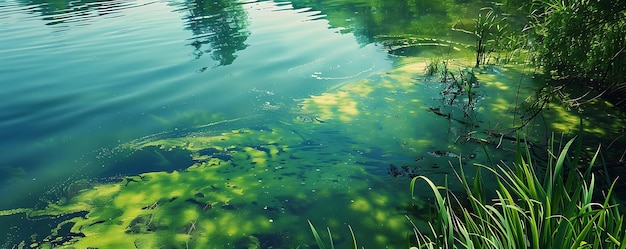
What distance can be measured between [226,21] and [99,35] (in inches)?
118

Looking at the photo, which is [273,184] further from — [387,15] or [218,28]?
[387,15]

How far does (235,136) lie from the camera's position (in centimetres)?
368

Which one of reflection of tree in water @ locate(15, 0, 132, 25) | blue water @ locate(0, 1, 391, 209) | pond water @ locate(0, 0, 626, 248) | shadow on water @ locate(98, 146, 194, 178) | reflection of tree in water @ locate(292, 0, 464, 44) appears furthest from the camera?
reflection of tree in water @ locate(15, 0, 132, 25)

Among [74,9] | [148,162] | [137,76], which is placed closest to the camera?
[148,162]

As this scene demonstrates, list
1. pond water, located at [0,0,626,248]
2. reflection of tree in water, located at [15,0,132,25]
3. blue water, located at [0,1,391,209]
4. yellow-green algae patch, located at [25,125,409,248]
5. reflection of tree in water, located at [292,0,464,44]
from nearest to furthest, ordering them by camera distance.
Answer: yellow-green algae patch, located at [25,125,409,248]
pond water, located at [0,0,626,248]
blue water, located at [0,1,391,209]
reflection of tree in water, located at [292,0,464,44]
reflection of tree in water, located at [15,0,132,25]

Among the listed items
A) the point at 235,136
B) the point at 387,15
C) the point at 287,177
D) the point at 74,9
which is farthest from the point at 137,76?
the point at 74,9

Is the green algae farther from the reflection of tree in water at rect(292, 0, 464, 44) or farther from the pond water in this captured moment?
the reflection of tree in water at rect(292, 0, 464, 44)

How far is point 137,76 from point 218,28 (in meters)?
4.05

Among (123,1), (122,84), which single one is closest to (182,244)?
(122,84)

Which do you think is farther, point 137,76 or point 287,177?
point 137,76

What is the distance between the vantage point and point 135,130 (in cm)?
393

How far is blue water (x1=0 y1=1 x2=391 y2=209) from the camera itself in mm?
3637

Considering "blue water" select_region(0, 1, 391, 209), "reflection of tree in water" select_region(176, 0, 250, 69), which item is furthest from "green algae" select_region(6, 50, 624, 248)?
"reflection of tree in water" select_region(176, 0, 250, 69)

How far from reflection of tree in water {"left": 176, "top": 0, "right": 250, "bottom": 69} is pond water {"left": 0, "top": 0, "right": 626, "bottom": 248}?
116 millimetres
